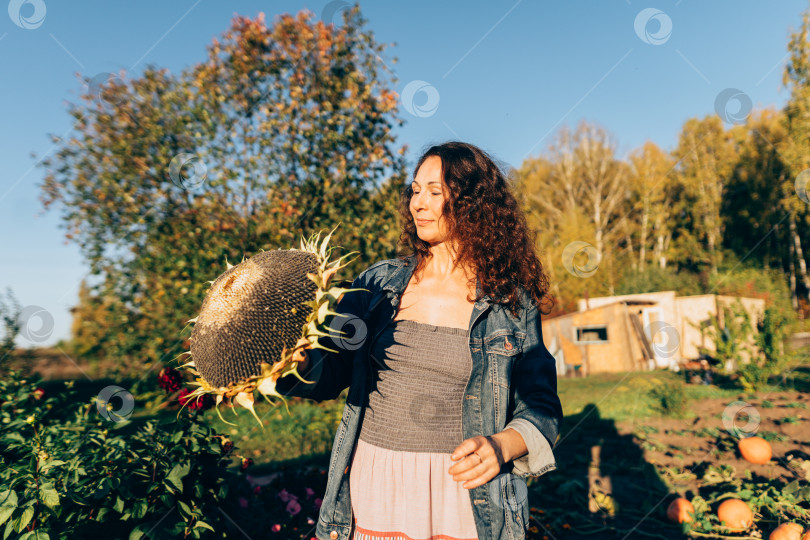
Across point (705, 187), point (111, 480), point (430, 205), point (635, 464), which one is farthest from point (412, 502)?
point (705, 187)

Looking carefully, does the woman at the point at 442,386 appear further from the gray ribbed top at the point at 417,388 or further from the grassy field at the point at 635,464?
the grassy field at the point at 635,464

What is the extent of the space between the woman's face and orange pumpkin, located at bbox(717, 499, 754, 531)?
430 centimetres

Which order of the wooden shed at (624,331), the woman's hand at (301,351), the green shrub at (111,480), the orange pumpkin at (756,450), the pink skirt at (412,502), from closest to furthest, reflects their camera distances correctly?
the woman's hand at (301,351) < the pink skirt at (412,502) < the green shrub at (111,480) < the orange pumpkin at (756,450) < the wooden shed at (624,331)

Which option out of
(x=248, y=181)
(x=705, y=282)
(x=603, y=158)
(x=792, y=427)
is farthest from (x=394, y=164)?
(x=603, y=158)

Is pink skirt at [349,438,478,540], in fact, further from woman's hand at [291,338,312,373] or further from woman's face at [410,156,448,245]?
woman's face at [410,156,448,245]

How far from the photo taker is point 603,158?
37625 mm

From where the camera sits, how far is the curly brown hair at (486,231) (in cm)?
266

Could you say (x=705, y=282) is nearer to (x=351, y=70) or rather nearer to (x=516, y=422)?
(x=351, y=70)

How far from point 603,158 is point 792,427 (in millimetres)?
33960

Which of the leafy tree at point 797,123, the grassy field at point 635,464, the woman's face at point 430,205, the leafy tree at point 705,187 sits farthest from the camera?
the leafy tree at point 705,187

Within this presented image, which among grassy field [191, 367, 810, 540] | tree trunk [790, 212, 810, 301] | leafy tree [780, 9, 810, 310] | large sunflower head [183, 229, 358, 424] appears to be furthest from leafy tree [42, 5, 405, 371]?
tree trunk [790, 212, 810, 301]

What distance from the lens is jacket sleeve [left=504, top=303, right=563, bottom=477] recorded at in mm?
2180

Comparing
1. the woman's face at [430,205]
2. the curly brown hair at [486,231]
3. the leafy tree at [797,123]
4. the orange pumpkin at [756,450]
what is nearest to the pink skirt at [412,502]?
the curly brown hair at [486,231]

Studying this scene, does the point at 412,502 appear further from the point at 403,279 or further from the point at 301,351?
the point at 403,279
